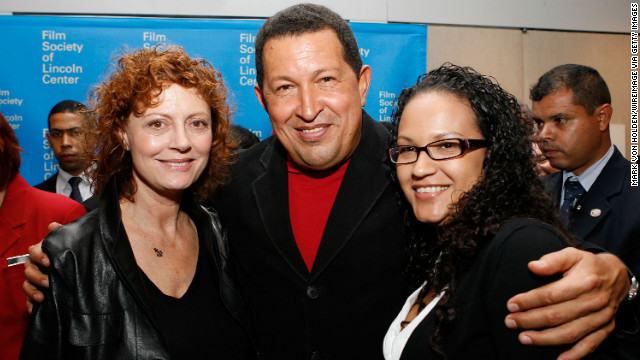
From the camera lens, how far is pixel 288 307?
6.51 ft

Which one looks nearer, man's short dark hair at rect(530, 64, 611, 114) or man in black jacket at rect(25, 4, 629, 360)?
man in black jacket at rect(25, 4, 629, 360)

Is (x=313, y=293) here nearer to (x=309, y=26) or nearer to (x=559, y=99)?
(x=309, y=26)

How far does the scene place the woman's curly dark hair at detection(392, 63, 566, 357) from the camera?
1414 millimetres

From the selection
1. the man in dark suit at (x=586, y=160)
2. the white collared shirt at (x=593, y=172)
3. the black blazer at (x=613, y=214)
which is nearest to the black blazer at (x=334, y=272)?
the black blazer at (x=613, y=214)

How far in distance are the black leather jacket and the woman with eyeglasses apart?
916mm

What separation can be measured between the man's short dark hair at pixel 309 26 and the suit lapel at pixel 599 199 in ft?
5.59

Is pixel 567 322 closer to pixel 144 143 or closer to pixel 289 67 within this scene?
pixel 289 67

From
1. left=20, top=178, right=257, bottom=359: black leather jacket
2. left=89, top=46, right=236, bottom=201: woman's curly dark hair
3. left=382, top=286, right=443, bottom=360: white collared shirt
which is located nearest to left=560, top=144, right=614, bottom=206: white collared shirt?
left=382, top=286, right=443, bottom=360: white collared shirt

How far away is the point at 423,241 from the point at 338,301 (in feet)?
1.41

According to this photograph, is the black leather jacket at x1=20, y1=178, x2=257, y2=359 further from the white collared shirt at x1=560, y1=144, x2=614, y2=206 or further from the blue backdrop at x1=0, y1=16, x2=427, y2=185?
the white collared shirt at x1=560, y1=144, x2=614, y2=206

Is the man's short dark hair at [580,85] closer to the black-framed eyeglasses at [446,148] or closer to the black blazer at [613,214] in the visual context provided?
the black blazer at [613,214]

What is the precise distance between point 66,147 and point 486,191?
3655 mm

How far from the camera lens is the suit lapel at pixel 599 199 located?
276 cm

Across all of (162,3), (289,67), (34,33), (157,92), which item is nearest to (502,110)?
(289,67)
